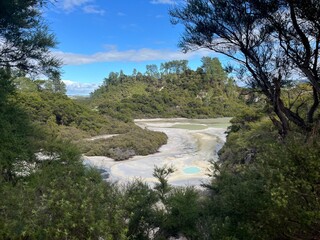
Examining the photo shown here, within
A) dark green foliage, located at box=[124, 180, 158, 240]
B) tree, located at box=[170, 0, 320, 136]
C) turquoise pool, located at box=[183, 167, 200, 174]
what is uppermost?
tree, located at box=[170, 0, 320, 136]

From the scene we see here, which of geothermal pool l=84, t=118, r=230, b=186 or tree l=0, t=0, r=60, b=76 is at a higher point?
tree l=0, t=0, r=60, b=76

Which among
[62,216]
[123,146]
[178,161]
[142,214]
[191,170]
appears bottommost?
[191,170]

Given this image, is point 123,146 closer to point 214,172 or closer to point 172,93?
point 214,172

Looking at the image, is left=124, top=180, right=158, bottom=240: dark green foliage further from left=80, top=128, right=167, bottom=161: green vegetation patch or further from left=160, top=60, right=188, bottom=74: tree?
left=160, top=60, right=188, bottom=74: tree

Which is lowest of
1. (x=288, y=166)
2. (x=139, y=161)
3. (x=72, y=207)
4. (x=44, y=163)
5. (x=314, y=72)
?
(x=139, y=161)

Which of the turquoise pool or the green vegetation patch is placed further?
the green vegetation patch

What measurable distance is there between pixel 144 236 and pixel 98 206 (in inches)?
111

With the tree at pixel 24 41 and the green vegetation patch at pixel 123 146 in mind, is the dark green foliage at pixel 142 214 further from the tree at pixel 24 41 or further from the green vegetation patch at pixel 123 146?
the green vegetation patch at pixel 123 146

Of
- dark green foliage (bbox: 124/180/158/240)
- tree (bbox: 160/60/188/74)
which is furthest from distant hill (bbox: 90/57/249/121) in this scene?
dark green foliage (bbox: 124/180/158/240)

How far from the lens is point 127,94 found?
7431cm

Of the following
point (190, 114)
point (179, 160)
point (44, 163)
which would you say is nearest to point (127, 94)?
point (190, 114)

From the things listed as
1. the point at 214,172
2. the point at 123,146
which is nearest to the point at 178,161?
the point at 123,146

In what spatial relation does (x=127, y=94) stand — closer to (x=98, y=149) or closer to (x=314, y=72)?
(x=98, y=149)

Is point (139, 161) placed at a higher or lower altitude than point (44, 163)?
lower
